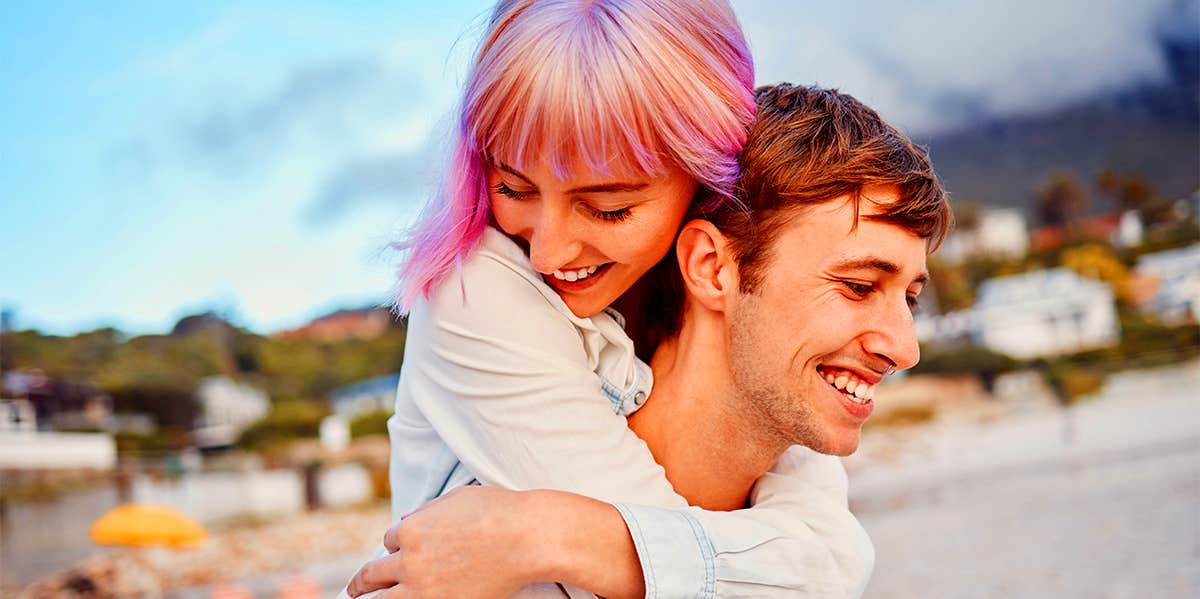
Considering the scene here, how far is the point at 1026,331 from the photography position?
30516 millimetres

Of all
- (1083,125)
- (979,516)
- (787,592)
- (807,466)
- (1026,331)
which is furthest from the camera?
(1083,125)

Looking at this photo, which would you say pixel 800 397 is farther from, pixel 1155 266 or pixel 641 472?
pixel 1155 266

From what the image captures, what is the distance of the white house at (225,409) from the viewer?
29.9 m

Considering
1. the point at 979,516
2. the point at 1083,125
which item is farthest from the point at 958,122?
the point at 979,516

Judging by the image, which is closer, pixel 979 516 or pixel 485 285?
pixel 485 285

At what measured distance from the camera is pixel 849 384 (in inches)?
71.0

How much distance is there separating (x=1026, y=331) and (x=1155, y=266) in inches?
168

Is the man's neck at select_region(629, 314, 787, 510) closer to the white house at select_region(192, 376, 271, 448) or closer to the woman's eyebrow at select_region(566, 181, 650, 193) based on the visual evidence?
the woman's eyebrow at select_region(566, 181, 650, 193)

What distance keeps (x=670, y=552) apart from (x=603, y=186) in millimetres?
527

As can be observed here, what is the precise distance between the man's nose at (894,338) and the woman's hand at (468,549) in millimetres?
629

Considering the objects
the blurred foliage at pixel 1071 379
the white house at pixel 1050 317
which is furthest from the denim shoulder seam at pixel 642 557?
the white house at pixel 1050 317

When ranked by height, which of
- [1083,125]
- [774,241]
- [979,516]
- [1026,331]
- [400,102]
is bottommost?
[979,516]

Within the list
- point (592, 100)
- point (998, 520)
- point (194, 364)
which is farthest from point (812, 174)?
point (194, 364)

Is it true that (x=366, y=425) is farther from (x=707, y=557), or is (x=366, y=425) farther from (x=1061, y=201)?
(x=707, y=557)
